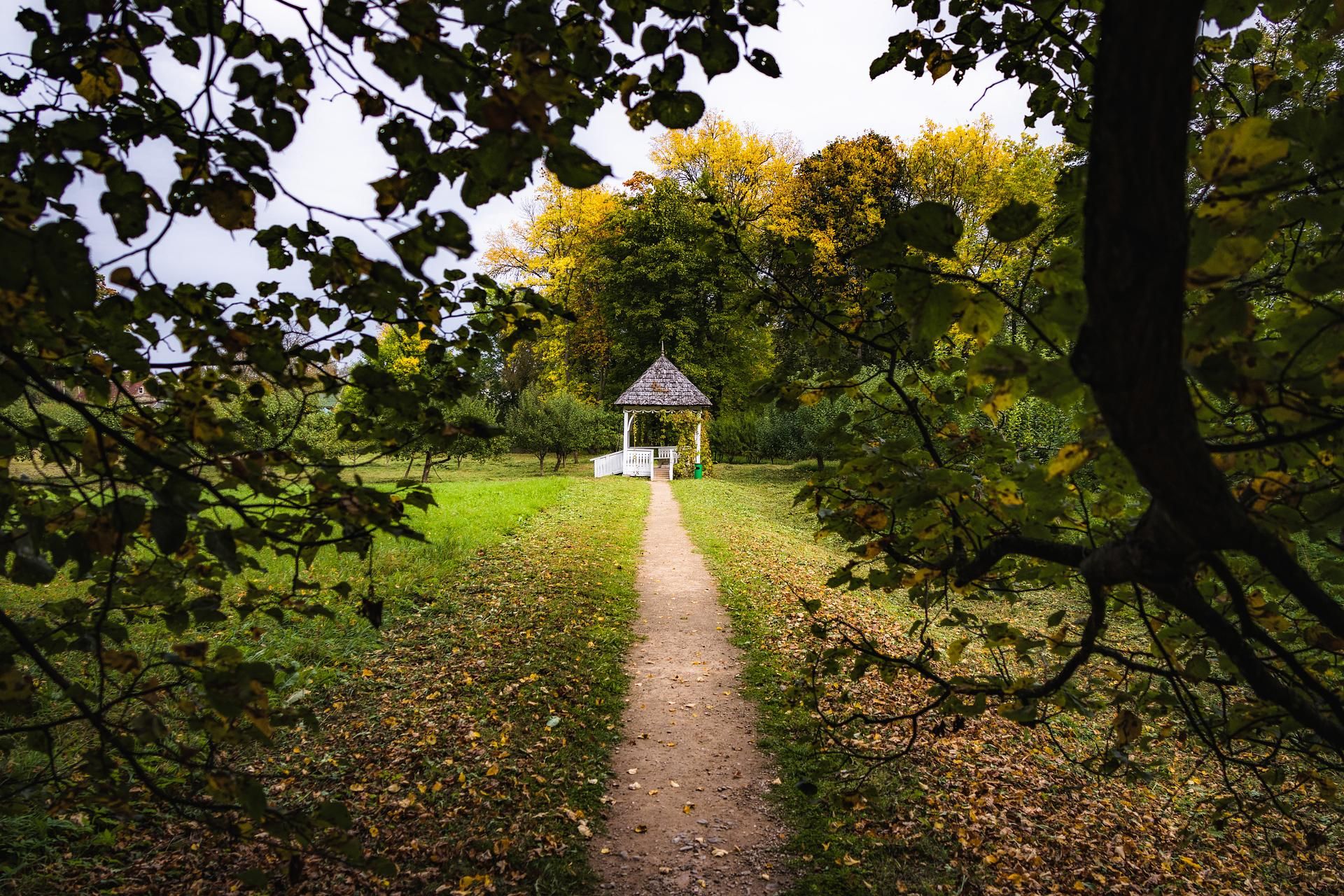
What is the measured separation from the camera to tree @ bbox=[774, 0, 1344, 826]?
909mm

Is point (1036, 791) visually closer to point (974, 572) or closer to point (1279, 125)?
point (974, 572)

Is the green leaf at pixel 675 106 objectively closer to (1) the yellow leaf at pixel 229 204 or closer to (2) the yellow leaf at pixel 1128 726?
(1) the yellow leaf at pixel 229 204

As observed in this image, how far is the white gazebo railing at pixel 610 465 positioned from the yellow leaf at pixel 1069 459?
70.8ft

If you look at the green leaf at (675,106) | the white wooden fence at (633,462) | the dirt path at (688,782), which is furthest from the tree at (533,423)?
the green leaf at (675,106)

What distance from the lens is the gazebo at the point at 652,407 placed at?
77.7 feet

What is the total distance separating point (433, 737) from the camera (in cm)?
475

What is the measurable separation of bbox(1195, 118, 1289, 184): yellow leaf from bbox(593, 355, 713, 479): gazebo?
73.1 feet

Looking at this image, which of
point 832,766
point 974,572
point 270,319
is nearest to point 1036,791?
point 832,766

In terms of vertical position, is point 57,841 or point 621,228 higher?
point 621,228

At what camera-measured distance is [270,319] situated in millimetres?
2758

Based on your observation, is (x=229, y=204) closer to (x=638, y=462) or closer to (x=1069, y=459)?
(x=1069, y=459)

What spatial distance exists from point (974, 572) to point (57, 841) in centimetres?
454

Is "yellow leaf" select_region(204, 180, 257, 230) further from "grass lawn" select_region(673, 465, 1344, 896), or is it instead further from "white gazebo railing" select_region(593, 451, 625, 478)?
"white gazebo railing" select_region(593, 451, 625, 478)

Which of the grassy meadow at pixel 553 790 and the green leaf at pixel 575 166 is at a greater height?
the green leaf at pixel 575 166
